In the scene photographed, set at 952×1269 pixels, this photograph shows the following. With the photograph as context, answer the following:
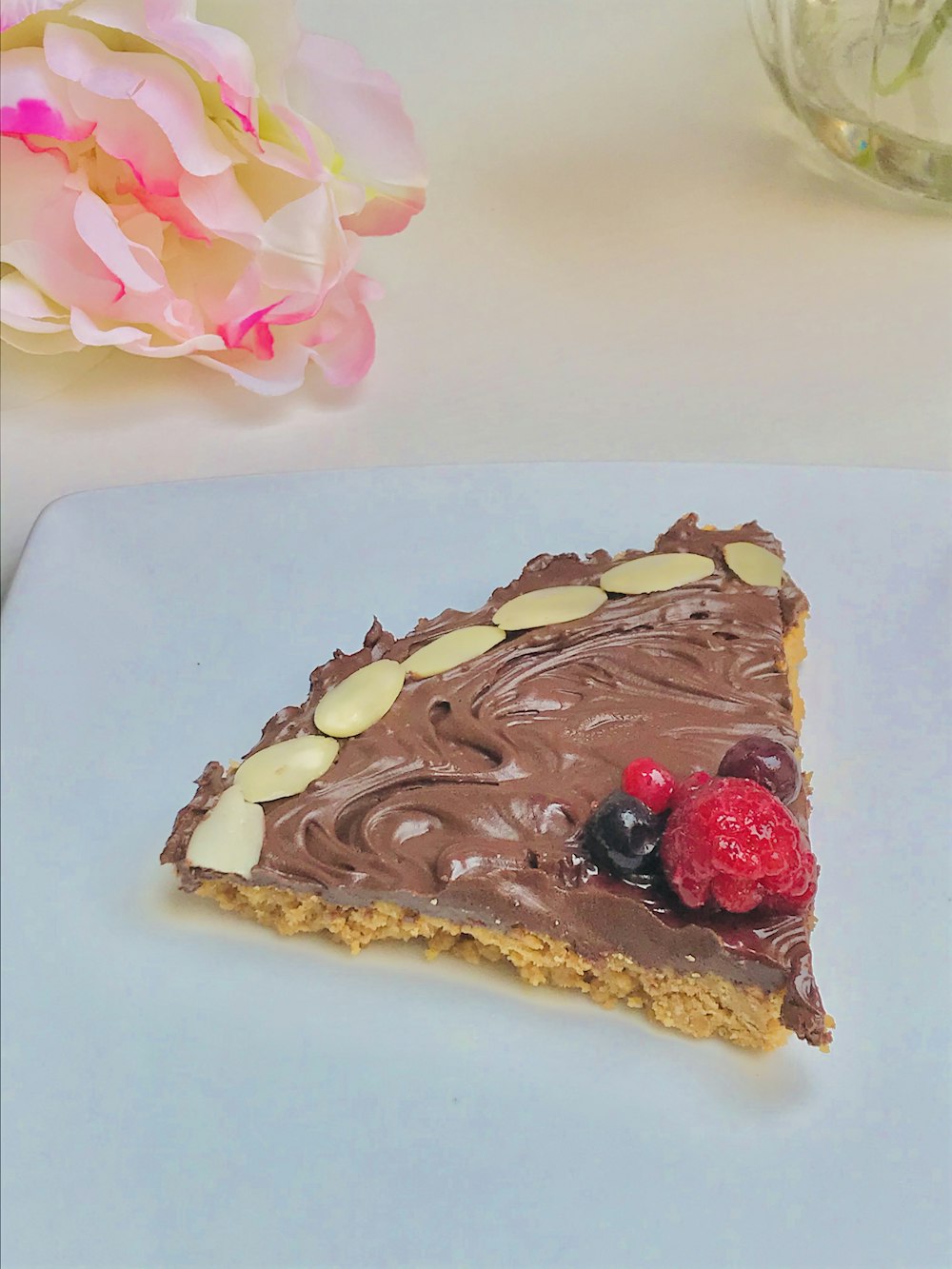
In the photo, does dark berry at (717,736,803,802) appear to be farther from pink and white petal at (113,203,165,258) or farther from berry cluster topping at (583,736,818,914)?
pink and white petal at (113,203,165,258)

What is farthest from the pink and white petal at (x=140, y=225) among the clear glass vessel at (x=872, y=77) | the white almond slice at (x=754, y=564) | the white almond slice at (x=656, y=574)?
the clear glass vessel at (x=872, y=77)

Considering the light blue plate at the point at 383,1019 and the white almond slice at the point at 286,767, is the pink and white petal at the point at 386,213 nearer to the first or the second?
the light blue plate at the point at 383,1019

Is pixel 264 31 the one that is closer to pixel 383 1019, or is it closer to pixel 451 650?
pixel 451 650

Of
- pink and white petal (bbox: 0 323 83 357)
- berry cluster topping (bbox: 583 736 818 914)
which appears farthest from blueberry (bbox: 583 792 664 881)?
pink and white petal (bbox: 0 323 83 357)

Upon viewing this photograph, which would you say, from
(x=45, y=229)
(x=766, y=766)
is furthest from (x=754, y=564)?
(x=45, y=229)

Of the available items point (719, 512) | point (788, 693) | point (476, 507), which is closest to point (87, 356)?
point (476, 507)

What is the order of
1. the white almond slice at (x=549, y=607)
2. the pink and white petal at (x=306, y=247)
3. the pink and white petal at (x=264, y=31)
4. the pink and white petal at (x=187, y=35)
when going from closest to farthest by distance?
the white almond slice at (x=549, y=607) < the pink and white petal at (x=187, y=35) < the pink and white petal at (x=264, y=31) < the pink and white petal at (x=306, y=247)
